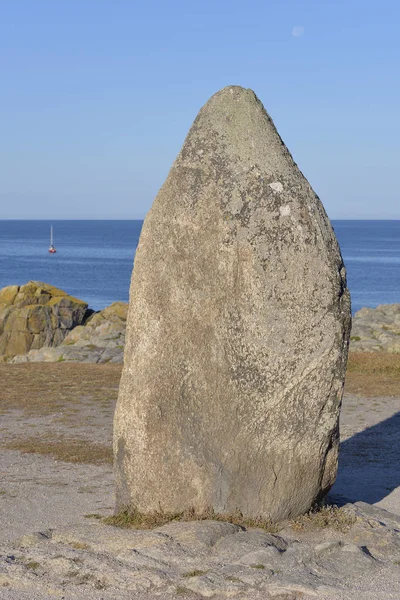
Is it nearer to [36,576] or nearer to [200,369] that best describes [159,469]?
[200,369]

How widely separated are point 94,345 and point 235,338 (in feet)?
66.1

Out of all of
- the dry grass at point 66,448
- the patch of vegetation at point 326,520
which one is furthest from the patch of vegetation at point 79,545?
the dry grass at point 66,448

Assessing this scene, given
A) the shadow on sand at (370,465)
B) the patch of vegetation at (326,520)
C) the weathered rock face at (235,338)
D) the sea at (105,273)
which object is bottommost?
the sea at (105,273)

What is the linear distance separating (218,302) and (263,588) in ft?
9.81

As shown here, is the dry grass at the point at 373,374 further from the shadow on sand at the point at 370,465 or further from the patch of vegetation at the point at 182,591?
the patch of vegetation at the point at 182,591

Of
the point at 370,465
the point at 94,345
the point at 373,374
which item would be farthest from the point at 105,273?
the point at 370,465

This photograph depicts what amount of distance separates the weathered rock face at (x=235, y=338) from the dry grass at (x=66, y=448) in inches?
165

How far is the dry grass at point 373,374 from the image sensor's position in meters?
20.2

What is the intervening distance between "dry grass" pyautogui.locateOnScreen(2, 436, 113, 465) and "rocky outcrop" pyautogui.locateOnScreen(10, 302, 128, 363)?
10.5 m

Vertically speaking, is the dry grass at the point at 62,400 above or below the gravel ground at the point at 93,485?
below

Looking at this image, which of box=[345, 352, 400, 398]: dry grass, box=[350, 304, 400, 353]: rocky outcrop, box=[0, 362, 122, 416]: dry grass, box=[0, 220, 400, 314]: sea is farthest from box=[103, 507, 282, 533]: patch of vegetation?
box=[0, 220, 400, 314]: sea

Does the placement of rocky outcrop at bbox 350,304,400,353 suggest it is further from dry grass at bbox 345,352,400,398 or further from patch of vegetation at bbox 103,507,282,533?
patch of vegetation at bbox 103,507,282,533

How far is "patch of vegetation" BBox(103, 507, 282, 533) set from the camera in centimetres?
890

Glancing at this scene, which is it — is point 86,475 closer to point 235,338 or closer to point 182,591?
point 235,338
